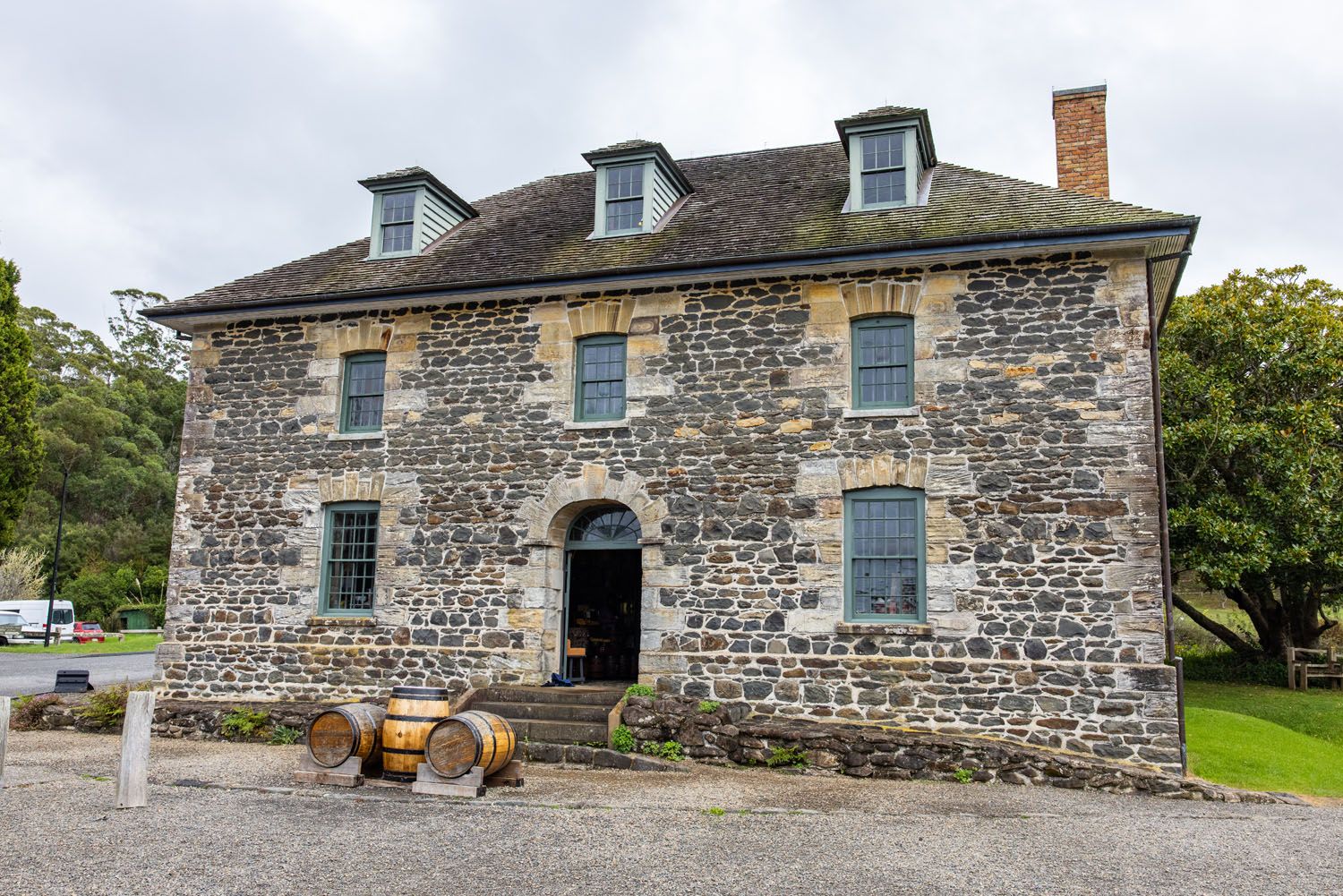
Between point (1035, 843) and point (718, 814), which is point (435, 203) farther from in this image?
point (1035, 843)

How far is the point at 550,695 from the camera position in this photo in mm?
12758

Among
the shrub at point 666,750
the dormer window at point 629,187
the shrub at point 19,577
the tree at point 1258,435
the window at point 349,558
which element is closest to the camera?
the shrub at point 666,750

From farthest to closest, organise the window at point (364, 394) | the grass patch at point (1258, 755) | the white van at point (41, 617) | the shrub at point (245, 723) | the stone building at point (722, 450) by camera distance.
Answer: the white van at point (41, 617) → the window at point (364, 394) → the shrub at point (245, 723) → the stone building at point (722, 450) → the grass patch at point (1258, 755)

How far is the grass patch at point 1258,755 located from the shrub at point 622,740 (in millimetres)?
6204

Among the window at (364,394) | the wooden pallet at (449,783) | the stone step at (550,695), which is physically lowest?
the wooden pallet at (449,783)

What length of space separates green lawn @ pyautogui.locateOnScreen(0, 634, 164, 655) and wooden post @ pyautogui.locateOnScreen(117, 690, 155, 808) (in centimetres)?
2325

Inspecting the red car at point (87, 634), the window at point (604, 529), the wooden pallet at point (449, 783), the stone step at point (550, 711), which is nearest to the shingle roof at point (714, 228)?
the window at point (604, 529)

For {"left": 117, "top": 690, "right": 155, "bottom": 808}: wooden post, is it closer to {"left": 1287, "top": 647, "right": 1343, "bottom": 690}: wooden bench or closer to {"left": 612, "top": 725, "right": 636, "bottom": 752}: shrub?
{"left": 612, "top": 725, "right": 636, "bottom": 752}: shrub

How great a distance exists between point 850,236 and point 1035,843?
7.51 m

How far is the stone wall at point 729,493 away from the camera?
1144 centimetres

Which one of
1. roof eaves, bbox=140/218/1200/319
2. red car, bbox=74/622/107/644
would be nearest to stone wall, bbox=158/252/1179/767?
roof eaves, bbox=140/218/1200/319

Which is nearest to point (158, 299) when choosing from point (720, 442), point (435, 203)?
point (435, 203)

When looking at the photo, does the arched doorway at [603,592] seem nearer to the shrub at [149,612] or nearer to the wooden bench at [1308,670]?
the wooden bench at [1308,670]

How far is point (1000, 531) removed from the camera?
38.4ft
